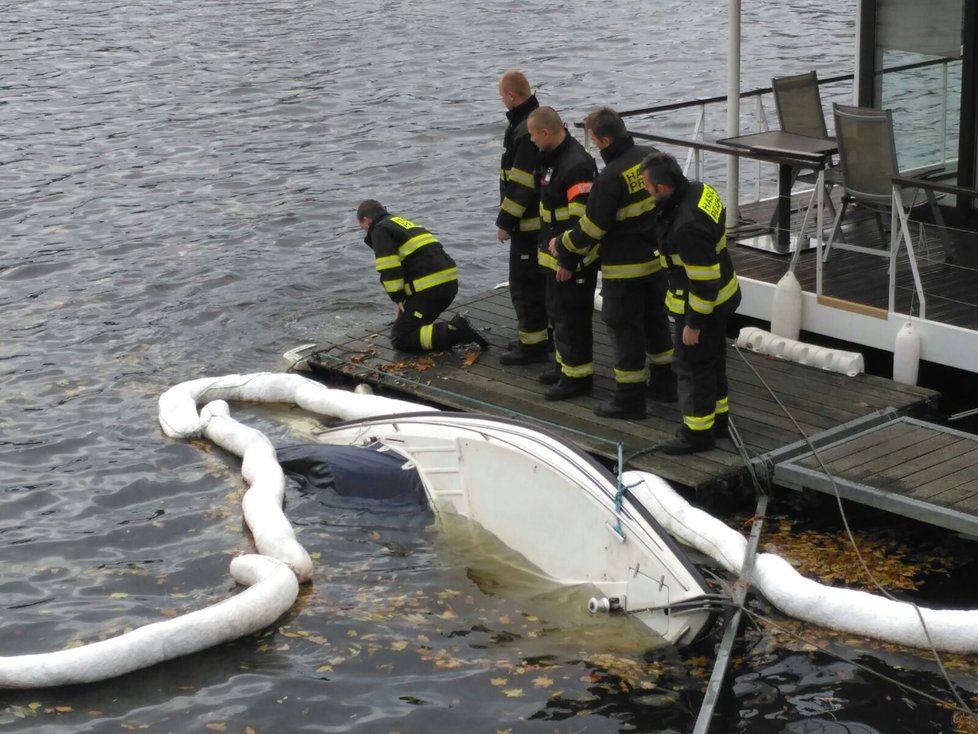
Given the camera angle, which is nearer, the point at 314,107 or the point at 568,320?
the point at 568,320

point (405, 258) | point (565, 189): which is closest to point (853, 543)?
point (565, 189)

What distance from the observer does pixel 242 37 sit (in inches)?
1155

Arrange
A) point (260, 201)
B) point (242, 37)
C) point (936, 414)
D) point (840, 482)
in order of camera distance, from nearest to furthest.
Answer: point (840, 482) < point (936, 414) < point (260, 201) < point (242, 37)

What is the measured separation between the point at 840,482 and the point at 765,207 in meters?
5.16

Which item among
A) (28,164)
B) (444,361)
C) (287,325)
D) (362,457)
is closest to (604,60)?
(28,164)

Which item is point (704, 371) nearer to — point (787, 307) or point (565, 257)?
point (565, 257)

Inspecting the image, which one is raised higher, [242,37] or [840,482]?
[242,37]

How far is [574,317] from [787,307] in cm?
191

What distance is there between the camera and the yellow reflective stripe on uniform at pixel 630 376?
1027cm

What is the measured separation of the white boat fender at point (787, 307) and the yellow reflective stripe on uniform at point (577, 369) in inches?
66.1

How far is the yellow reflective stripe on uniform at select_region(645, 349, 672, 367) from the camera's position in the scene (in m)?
10.5

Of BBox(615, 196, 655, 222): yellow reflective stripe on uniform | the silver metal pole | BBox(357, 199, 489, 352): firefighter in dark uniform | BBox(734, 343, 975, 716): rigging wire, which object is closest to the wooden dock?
BBox(734, 343, 975, 716): rigging wire

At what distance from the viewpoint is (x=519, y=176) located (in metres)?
11.0

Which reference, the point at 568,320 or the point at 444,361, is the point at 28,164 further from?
the point at 568,320
